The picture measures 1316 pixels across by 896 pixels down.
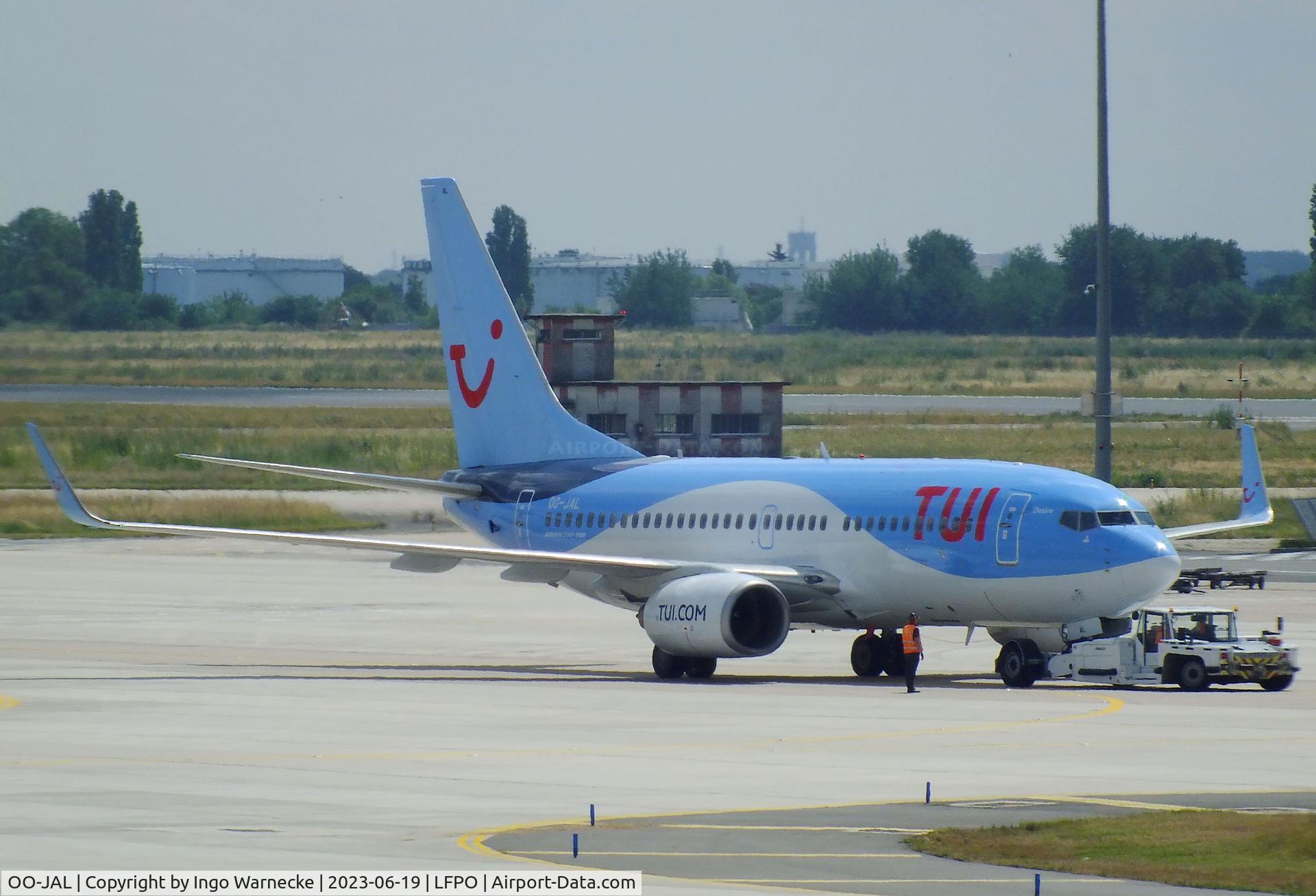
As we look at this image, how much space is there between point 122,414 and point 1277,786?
8921 centimetres

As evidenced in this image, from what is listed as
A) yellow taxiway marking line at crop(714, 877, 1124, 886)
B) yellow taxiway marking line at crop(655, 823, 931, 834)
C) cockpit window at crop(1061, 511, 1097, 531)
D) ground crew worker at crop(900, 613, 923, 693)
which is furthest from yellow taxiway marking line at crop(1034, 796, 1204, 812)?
cockpit window at crop(1061, 511, 1097, 531)

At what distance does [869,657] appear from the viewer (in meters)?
37.8

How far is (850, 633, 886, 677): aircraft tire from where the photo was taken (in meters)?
37.8

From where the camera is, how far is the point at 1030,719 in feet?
95.8

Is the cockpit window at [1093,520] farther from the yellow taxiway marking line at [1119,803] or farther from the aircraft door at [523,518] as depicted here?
the yellow taxiway marking line at [1119,803]

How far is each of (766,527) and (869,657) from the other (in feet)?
9.85

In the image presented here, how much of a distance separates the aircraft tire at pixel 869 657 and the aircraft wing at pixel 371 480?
907 cm

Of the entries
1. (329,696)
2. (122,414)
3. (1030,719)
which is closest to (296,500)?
(122,414)

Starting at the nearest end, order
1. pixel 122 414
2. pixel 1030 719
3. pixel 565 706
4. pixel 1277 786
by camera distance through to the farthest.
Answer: pixel 1277 786 → pixel 1030 719 → pixel 565 706 → pixel 122 414

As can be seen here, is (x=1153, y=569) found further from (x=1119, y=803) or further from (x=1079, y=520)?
(x=1119, y=803)

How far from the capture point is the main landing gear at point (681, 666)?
3697 cm

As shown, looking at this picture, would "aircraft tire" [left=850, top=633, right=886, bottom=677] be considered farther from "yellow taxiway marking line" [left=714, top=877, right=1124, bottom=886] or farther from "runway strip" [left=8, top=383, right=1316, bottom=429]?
"runway strip" [left=8, top=383, right=1316, bottom=429]

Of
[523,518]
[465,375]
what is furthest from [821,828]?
[465,375]

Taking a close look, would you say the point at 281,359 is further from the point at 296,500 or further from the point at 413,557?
the point at 413,557
